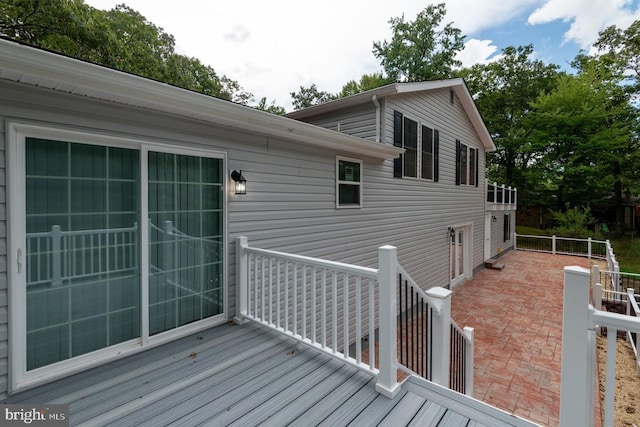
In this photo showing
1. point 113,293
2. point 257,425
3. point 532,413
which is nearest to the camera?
point 257,425

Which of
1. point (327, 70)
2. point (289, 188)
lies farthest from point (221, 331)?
point (327, 70)

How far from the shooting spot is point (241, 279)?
3.58m

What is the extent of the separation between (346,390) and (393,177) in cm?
541

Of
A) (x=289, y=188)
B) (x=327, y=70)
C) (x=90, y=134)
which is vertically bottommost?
(x=289, y=188)

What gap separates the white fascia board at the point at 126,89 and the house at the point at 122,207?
0.03 feet

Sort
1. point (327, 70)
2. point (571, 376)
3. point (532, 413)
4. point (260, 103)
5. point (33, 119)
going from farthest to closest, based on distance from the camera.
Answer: point (260, 103) < point (327, 70) < point (532, 413) < point (33, 119) < point (571, 376)

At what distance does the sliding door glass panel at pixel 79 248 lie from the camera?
7.76 ft

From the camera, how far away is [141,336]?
2902 millimetres

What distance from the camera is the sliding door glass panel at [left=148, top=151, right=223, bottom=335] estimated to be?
301cm

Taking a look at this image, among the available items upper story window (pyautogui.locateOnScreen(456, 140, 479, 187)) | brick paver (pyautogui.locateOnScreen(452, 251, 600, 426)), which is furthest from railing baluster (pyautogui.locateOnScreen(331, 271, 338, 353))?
upper story window (pyautogui.locateOnScreen(456, 140, 479, 187))

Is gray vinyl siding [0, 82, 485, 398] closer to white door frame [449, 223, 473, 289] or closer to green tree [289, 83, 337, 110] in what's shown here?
white door frame [449, 223, 473, 289]

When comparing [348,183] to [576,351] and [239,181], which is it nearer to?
[239,181]

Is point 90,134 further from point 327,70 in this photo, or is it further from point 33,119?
point 327,70

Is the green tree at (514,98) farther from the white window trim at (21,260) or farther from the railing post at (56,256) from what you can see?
the railing post at (56,256)
